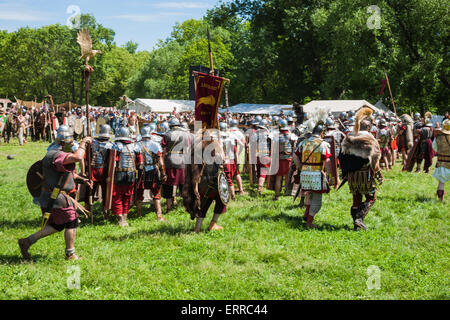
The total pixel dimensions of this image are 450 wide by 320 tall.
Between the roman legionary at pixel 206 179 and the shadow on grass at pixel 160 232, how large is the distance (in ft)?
1.65

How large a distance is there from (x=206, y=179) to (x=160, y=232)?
136 cm

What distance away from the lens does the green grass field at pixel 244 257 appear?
16.7 feet

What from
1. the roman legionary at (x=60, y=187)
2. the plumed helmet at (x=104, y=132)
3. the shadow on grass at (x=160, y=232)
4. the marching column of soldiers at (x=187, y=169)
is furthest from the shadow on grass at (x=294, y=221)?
the roman legionary at (x=60, y=187)

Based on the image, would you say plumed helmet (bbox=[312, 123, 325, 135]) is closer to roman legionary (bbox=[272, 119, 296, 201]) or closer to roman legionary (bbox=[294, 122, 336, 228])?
roman legionary (bbox=[294, 122, 336, 228])

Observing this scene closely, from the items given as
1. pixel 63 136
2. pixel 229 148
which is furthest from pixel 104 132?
pixel 229 148

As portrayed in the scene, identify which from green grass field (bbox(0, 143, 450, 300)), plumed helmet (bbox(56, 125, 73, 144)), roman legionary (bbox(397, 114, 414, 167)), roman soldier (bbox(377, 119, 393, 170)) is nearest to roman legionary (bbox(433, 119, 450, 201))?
green grass field (bbox(0, 143, 450, 300))

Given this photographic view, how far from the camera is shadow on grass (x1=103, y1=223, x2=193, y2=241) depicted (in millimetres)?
7211

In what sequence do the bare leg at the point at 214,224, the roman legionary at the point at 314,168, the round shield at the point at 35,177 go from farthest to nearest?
the roman legionary at the point at 314,168
the bare leg at the point at 214,224
the round shield at the point at 35,177

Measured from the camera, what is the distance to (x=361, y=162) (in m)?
7.25

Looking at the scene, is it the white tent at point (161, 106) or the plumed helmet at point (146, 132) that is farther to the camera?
the white tent at point (161, 106)

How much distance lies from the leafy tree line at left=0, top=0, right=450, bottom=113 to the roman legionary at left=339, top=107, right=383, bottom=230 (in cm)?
916

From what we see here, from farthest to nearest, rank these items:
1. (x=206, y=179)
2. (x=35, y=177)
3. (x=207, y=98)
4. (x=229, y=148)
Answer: (x=229, y=148) → (x=206, y=179) → (x=207, y=98) → (x=35, y=177)

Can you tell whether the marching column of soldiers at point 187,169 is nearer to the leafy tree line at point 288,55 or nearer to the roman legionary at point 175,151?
the roman legionary at point 175,151

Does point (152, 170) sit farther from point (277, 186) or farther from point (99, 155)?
point (277, 186)
